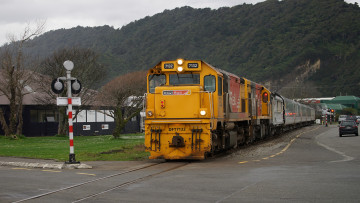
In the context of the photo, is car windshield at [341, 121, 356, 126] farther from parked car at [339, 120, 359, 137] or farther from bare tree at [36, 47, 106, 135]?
bare tree at [36, 47, 106, 135]

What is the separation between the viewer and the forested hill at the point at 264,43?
116m

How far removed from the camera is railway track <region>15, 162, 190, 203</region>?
983 centimetres

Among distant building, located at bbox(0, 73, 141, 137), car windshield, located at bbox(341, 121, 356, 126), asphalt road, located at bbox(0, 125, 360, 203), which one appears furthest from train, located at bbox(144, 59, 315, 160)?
distant building, located at bbox(0, 73, 141, 137)

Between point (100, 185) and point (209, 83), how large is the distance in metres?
7.62

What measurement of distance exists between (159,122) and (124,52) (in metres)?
103

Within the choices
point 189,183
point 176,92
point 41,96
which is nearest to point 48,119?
point 41,96

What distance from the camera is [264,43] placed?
391 feet

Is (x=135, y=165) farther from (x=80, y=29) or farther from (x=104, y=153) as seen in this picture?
(x=80, y=29)

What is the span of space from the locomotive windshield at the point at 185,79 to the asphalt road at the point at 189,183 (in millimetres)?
3372

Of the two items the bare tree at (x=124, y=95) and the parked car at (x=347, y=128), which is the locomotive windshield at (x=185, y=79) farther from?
the parked car at (x=347, y=128)

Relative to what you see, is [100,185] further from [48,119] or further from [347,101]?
[347,101]

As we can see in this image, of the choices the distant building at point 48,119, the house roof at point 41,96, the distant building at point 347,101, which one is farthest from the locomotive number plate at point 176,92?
the distant building at point 347,101

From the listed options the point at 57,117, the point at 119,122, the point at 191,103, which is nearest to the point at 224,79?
the point at 191,103

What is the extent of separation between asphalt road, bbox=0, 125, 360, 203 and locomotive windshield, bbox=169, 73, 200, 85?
3372 mm
